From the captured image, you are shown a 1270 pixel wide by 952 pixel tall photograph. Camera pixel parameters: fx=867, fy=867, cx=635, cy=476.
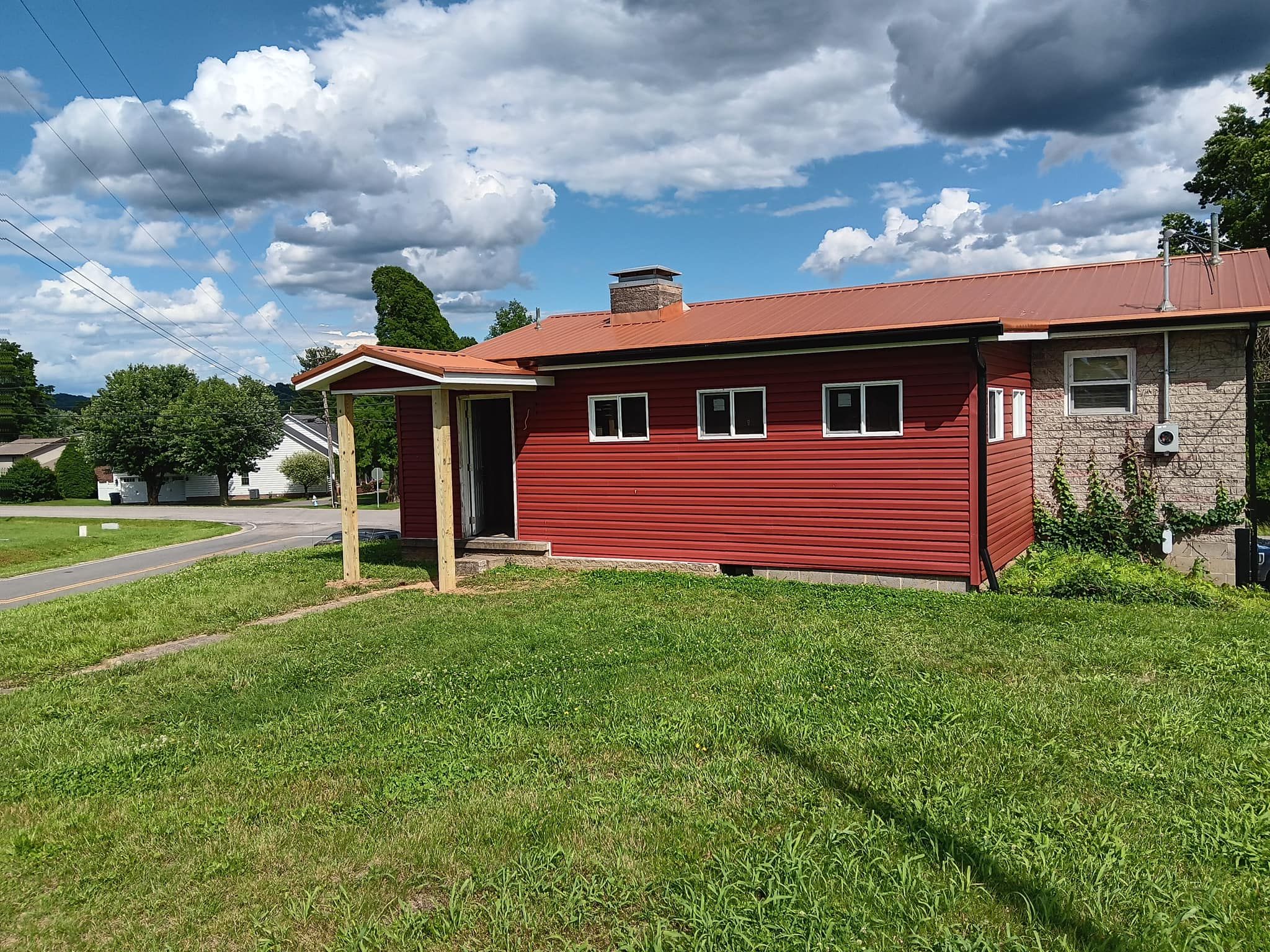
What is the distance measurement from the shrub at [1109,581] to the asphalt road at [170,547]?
1489cm

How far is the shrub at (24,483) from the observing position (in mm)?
50031

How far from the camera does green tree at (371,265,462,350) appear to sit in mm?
40031

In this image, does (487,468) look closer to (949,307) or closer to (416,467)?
(416,467)

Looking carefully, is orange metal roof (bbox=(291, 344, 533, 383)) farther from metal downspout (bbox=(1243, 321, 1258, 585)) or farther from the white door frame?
metal downspout (bbox=(1243, 321, 1258, 585))

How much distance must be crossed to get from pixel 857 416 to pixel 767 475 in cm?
144

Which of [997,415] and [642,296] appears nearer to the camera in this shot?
[997,415]

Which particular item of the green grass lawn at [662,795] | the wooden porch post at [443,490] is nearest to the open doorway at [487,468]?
the wooden porch post at [443,490]

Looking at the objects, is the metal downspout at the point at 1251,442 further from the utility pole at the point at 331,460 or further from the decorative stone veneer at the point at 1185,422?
the utility pole at the point at 331,460

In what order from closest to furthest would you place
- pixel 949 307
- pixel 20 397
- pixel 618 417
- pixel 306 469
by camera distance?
pixel 949 307
pixel 618 417
pixel 306 469
pixel 20 397

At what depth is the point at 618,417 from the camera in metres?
13.0

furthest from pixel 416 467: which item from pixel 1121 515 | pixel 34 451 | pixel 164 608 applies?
pixel 34 451

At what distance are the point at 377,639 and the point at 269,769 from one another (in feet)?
11.4

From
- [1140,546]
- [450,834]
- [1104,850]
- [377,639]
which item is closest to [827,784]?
[1104,850]

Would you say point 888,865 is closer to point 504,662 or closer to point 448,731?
point 448,731
